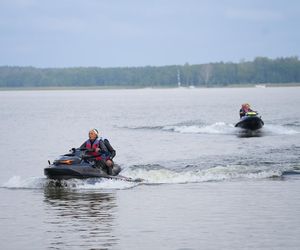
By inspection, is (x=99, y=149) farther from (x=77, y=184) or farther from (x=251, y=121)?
(x=251, y=121)

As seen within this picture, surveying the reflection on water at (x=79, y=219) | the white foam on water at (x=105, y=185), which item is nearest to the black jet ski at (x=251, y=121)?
the white foam on water at (x=105, y=185)

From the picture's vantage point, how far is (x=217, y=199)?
20938 mm

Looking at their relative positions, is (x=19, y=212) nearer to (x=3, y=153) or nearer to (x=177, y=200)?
(x=177, y=200)

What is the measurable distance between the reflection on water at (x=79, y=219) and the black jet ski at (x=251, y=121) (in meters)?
23.5

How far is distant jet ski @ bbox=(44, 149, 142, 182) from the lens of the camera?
2250cm

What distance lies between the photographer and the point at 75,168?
22578 millimetres

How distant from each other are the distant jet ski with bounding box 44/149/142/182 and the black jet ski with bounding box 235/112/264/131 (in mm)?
22804

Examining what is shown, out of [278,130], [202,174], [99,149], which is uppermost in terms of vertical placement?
[99,149]

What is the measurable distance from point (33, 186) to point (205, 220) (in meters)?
7.64

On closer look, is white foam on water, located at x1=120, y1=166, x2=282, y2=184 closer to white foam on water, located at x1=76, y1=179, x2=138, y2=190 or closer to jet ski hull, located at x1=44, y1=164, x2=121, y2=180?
white foam on water, located at x1=76, y1=179, x2=138, y2=190

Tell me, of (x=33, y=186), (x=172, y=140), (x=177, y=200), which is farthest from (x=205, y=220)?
(x=172, y=140)

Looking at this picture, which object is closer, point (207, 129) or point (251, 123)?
point (251, 123)

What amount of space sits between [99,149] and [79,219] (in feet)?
17.5

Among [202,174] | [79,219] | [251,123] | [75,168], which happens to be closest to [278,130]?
[251,123]
